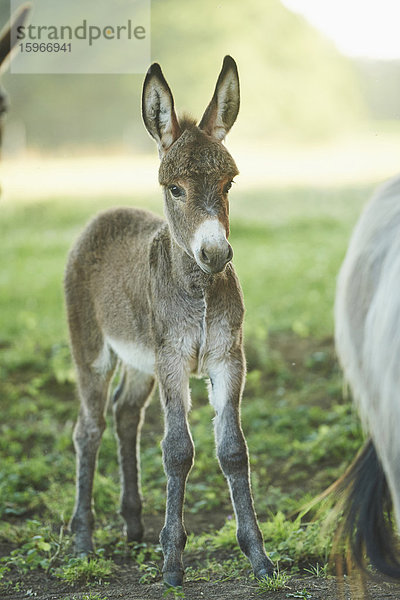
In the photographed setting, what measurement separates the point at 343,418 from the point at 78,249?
8.32 ft

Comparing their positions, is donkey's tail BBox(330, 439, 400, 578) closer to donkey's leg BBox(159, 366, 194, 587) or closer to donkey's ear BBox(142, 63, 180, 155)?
donkey's leg BBox(159, 366, 194, 587)

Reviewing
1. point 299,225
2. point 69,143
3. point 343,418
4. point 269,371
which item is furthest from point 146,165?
point 343,418

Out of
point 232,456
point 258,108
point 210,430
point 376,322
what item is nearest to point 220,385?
point 232,456

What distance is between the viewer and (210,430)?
5984 mm

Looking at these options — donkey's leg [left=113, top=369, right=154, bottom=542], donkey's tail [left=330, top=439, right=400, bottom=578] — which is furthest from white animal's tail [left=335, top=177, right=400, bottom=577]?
donkey's leg [left=113, top=369, right=154, bottom=542]

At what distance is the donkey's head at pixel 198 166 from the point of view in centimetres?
303

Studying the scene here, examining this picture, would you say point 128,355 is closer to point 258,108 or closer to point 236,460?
point 236,460

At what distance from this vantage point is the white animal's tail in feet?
8.45

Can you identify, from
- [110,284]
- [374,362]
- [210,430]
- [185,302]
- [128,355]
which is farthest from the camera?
[210,430]

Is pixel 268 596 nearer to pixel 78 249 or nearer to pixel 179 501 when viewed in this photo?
pixel 179 501

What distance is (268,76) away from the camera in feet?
43.9

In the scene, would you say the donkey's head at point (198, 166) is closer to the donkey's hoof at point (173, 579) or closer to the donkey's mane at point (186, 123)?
the donkey's mane at point (186, 123)

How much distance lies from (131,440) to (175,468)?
114 cm

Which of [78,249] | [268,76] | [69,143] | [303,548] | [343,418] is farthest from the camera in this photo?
[69,143]
